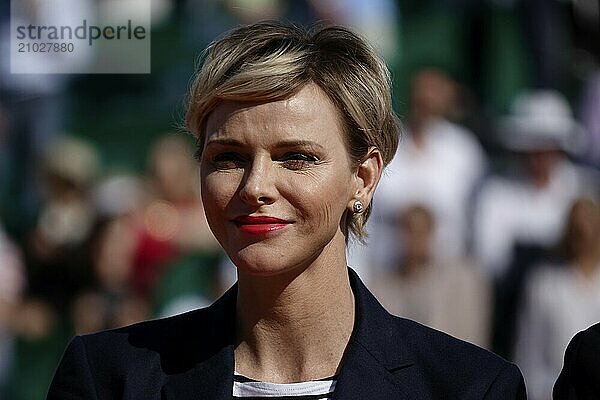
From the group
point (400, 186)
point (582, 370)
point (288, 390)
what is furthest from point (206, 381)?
point (400, 186)

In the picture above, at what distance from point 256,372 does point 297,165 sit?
1.61ft

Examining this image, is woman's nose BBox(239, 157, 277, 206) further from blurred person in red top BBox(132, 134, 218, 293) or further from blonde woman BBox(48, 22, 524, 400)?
blurred person in red top BBox(132, 134, 218, 293)

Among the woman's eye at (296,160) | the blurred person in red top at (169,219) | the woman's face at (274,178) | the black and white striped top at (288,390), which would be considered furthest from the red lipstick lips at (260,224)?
the blurred person in red top at (169,219)

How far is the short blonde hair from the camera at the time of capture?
258 centimetres

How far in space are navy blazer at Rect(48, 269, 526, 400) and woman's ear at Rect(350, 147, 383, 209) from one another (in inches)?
9.7

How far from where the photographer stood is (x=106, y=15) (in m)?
5.89

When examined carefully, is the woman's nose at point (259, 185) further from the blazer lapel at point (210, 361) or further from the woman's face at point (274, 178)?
the blazer lapel at point (210, 361)

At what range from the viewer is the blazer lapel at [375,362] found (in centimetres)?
263

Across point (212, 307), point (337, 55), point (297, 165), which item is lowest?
point (212, 307)

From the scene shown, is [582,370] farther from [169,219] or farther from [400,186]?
[169,219]

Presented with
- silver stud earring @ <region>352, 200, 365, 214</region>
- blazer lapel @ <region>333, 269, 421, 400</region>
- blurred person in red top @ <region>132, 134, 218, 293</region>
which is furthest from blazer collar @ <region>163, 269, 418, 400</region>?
blurred person in red top @ <region>132, 134, 218, 293</region>

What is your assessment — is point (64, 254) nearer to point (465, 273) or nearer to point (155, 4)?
point (155, 4)

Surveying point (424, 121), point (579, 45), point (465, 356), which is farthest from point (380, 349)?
point (579, 45)

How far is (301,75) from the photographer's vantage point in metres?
2.61
